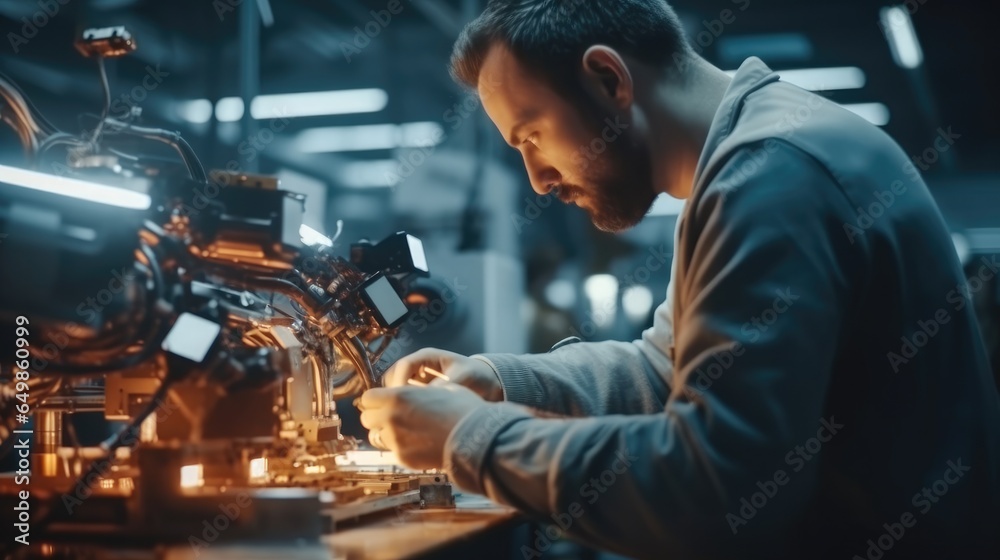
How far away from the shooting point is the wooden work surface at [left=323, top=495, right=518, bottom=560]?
980 millimetres

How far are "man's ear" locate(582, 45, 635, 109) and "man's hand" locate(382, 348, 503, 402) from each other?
1.62 feet

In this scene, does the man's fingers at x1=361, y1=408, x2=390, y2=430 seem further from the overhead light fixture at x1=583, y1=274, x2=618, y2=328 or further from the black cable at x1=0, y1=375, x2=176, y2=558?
the overhead light fixture at x1=583, y1=274, x2=618, y2=328

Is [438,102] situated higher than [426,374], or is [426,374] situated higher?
[438,102]

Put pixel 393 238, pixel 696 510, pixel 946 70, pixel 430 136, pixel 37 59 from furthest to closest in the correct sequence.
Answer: pixel 946 70 < pixel 430 136 < pixel 37 59 < pixel 393 238 < pixel 696 510

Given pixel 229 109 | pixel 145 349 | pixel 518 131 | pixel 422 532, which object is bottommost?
pixel 422 532

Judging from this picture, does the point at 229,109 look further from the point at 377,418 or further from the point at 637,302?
the point at 637,302

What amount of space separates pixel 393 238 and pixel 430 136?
8.92 feet

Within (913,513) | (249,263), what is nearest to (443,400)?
(249,263)

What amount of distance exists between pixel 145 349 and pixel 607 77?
0.71 meters

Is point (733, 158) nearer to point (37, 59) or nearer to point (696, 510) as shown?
point (696, 510)

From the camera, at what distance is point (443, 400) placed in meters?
1.10

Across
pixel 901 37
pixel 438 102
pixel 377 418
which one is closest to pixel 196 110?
pixel 438 102

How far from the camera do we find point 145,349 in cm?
98

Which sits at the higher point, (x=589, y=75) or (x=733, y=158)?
(x=589, y=75)
